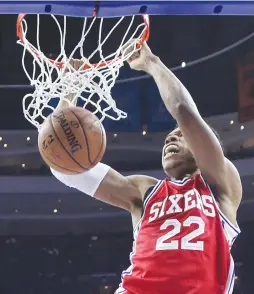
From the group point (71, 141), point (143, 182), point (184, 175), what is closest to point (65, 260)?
point (143, 182)

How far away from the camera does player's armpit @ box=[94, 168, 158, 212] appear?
8.65 ft

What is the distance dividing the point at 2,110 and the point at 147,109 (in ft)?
5.62

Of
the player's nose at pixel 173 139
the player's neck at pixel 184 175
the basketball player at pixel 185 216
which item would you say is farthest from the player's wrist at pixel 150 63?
the player's neck at pixel 184 175

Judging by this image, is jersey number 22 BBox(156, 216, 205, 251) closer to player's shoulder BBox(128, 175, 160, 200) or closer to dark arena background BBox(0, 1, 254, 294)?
player's shoulder BBox(128, 175, 160, 200)

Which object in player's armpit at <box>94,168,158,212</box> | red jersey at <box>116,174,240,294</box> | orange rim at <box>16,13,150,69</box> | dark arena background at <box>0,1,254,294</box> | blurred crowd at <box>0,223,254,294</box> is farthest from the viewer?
blurred crowd at <box>0,223,254,294</box>

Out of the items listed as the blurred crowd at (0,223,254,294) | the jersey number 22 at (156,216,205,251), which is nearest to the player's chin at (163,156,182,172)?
the jersey number 22 at (156,216,205,251)

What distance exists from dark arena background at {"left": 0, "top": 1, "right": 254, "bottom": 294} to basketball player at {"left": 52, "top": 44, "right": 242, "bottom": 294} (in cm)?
430

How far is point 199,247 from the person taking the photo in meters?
2.29

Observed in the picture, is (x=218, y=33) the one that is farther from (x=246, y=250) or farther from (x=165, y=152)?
(x=165, y=152)

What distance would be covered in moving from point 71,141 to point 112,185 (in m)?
0.36

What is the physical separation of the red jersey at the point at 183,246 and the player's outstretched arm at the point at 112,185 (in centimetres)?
17

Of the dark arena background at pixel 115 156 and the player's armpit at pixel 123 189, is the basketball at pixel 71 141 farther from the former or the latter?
the dark arena background at pixel 115 156

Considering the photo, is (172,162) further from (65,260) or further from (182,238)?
(65,260)

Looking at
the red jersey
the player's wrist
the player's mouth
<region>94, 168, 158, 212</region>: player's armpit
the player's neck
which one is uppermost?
the player's wrist
